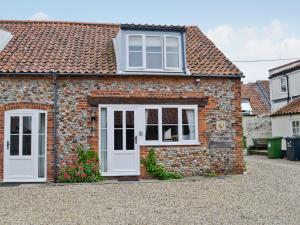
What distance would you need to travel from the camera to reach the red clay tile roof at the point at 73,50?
1357 cm

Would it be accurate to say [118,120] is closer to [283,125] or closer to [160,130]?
[160,130]

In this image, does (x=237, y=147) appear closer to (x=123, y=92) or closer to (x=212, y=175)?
(x=212, y=175)

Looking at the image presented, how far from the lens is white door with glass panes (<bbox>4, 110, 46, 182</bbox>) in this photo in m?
12.8

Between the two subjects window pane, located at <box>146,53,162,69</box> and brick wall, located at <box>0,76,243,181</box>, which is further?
window pane, located at <box>146,53,162,69</box>

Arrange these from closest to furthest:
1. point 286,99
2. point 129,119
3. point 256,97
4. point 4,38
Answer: point 129,119
point 4,38
point 286,99
point 256,97

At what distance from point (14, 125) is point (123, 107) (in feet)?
13.1

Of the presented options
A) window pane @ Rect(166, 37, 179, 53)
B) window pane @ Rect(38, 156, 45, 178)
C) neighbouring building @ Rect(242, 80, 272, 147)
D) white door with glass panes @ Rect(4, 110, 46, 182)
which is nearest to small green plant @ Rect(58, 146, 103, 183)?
window pane @ Rect(38, 156, 45, 178)

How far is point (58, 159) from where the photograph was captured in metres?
13.1

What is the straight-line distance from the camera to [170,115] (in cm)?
1395

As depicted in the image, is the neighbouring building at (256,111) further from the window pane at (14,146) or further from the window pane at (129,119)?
the window pane at (14,146)

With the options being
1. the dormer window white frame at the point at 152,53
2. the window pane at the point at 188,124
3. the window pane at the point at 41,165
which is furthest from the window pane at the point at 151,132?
the window pane at the point at 41,165

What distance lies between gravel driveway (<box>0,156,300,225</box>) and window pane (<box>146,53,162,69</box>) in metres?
4.61

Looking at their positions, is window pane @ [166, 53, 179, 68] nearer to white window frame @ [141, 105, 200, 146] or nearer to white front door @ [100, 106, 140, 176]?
white window frame @ [141, 105, 200, 146]

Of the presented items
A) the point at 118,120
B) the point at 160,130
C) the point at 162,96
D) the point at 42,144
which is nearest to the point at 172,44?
the point at 162,96
